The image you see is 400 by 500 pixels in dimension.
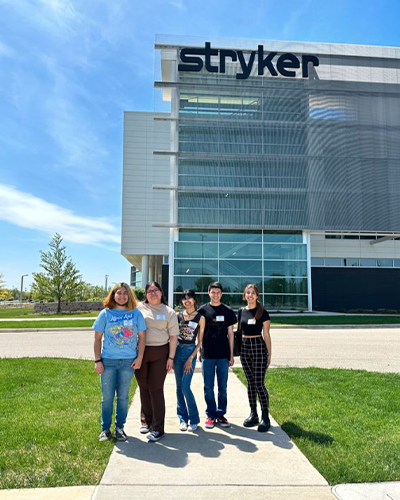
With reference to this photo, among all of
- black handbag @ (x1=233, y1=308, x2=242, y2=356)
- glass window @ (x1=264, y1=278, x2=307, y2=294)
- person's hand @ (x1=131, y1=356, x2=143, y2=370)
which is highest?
glass window @ (x1=264, y1=278, x2=307, y2=294)

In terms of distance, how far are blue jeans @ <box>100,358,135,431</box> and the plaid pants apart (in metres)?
1.51

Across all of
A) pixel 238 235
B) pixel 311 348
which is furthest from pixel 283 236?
pixel 311 348

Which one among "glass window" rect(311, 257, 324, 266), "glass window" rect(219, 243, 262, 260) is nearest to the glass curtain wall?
"glass window" rect(219, 243, 262, 260)

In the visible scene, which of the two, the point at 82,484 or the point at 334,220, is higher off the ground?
the point at 334,220

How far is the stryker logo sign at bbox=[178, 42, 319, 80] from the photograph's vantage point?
2873 centimetres

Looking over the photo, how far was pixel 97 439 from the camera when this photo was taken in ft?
13.7

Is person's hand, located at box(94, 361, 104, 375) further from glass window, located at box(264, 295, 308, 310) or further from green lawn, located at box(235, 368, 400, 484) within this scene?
glass window, located at box(264, 295, 308, 310)

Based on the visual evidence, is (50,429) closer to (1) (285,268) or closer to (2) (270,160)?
(1) (285,268)

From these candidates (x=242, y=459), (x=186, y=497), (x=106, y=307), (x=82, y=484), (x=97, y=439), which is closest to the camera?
(x=186, y=497)

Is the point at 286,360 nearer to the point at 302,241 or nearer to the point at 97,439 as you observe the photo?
the point at 97,439

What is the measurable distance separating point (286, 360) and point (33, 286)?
3061 centimetres

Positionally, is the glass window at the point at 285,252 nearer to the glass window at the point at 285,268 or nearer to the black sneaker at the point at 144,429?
the glass window at the point at 285,268

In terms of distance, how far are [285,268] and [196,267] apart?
6941 mm

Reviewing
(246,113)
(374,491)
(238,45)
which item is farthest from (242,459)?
(238,45)
